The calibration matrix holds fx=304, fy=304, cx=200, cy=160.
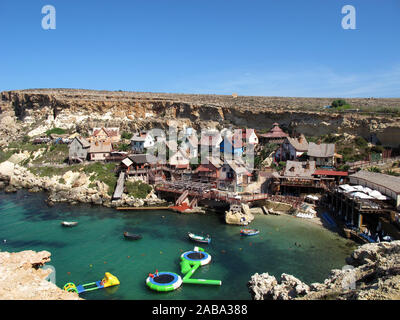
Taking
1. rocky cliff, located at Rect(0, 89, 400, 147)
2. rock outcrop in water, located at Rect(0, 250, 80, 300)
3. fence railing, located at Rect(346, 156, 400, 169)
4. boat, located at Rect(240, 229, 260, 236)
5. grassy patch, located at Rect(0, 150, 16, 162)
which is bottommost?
boat, located at Rect(240, 229, 260, 236)

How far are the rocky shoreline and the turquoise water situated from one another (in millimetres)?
2536

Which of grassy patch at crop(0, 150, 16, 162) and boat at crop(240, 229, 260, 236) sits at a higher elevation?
grassy patch at crop(0, 150, 16, 162)

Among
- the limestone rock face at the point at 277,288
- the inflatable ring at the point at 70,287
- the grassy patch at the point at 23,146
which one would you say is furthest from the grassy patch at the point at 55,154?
the limestone rock face at the point at 277,288

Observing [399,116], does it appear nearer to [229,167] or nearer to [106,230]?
[229,167]

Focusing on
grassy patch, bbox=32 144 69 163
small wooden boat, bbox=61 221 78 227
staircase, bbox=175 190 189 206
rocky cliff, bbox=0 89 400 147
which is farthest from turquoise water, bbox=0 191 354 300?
rocky cliff, bbox=0 89 400 147

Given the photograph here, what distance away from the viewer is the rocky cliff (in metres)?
49.2

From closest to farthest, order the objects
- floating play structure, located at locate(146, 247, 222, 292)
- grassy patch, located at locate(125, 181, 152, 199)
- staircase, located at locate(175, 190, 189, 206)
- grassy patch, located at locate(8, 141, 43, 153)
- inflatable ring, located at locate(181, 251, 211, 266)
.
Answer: floating play structure, located at locate(146, 247, 222, 292) < inflatable ring, located at locate(181, 251, 211, 266) < staircase, located at locate(175, 190, 189, 206) < grassy patch, located at locate(125, 181, 152, 199) < grassy patch, located at locate(8, 141, 43, 153)

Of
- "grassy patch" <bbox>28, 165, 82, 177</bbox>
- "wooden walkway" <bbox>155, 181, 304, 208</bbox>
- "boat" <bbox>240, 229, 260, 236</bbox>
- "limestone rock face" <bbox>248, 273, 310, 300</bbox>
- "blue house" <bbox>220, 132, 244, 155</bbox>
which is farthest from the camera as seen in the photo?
"blue house" <bbox>220, 132, 244, 155</bbox>

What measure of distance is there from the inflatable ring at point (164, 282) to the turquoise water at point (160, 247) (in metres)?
0.39

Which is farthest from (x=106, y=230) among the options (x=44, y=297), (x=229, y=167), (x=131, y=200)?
(x=44, y=297)

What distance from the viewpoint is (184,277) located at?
21016mm

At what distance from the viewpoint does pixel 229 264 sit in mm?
23234

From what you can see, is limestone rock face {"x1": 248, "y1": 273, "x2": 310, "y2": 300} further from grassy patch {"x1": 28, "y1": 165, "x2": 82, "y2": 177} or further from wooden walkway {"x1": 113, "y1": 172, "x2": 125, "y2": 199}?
grassy patch {"x1": 28, "y1": 165, "x2": 82, "y2": 177}

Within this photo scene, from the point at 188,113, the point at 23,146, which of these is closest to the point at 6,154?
the point at 23,146
